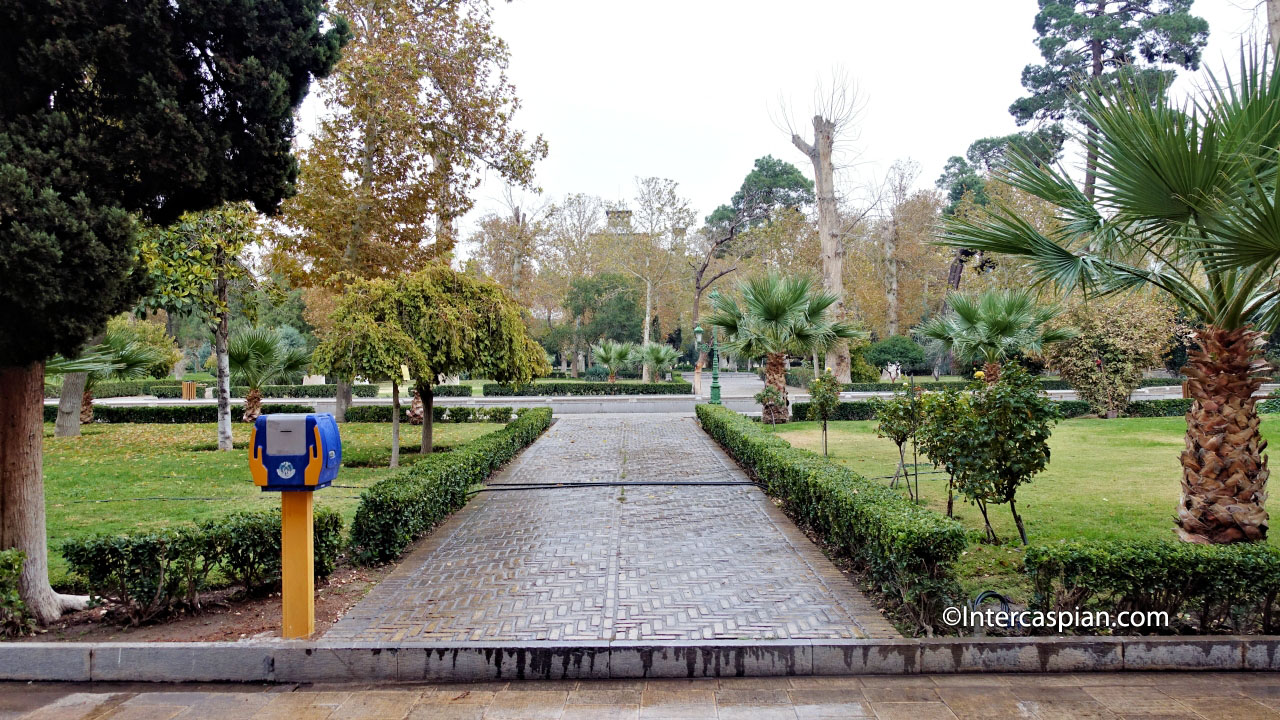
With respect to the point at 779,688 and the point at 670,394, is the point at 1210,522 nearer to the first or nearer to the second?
the point at 779,688

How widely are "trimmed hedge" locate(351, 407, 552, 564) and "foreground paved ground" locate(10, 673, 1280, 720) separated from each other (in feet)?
6.92

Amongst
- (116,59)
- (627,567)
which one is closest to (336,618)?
(627,567)

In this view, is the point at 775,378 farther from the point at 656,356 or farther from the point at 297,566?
the point at 656,356

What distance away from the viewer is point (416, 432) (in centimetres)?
1845

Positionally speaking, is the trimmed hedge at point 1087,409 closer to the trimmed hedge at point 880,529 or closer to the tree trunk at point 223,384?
the trimmed hedge at point 880,529

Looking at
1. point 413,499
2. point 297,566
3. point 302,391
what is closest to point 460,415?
point 413,499

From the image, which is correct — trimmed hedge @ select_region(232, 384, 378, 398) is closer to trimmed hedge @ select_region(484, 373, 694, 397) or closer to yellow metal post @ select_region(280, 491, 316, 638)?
trimmed hedge @ select_region(484, 373, 694, 397)

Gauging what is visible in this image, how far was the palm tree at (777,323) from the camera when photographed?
57.3 feet

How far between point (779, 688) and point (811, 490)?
3276mm

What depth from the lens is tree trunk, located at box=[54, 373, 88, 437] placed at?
1733 centimetres

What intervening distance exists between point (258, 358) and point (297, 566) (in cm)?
1494

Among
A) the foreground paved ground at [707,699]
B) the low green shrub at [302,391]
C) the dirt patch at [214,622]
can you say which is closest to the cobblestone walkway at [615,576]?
the dirt patch at [214,622]

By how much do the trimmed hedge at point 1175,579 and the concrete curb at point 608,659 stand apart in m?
0.21

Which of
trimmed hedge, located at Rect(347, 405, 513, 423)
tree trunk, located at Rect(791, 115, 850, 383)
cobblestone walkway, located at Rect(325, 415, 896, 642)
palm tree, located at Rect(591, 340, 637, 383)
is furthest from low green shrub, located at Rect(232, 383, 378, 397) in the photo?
cobblestone walkway, located at Rect(325, 415, 896, 642)
